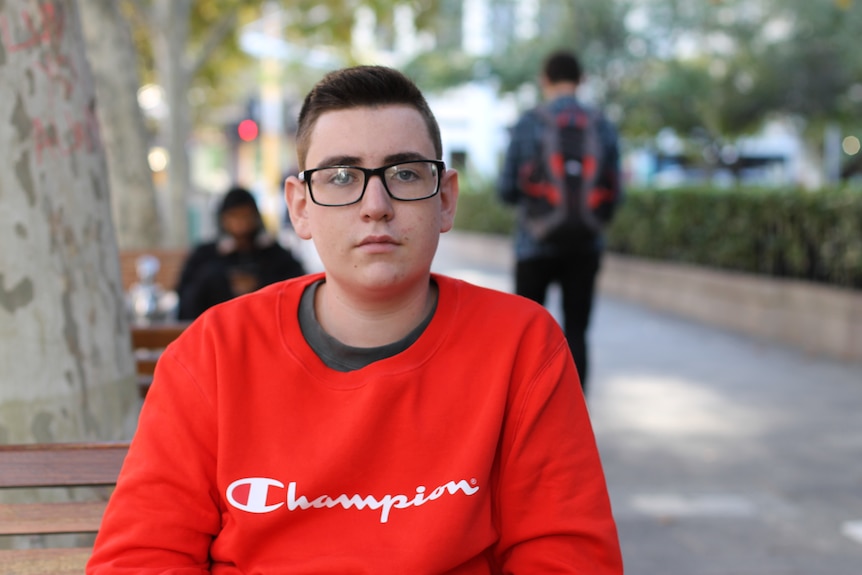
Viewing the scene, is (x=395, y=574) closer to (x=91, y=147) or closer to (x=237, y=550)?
(x=237, y=550)

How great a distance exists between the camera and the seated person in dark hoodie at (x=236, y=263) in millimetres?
5930

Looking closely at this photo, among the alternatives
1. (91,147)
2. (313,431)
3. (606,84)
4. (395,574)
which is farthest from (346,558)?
(606,84)

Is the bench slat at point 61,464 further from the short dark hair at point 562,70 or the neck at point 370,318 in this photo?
the short dark hair at point 562,70

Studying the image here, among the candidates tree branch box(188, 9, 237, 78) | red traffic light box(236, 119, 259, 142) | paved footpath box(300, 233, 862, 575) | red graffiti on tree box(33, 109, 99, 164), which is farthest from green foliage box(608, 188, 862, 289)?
red traffic light box(236, 119, 259, 142)

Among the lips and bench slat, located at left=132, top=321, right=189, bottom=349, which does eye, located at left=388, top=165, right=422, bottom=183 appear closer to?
the lips

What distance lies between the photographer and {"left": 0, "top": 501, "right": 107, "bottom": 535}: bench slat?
229cm

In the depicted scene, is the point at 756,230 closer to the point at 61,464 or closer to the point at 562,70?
the point at 562,70

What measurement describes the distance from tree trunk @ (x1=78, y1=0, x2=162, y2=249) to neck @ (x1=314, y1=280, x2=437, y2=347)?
23.1 feet

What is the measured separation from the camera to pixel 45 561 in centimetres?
225

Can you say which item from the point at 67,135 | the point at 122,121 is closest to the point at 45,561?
the point at 67,135

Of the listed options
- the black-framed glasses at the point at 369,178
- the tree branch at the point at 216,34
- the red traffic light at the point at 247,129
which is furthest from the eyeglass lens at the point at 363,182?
the red traffic light at the point at 247,129

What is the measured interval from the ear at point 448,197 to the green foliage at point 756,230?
756 centimetres

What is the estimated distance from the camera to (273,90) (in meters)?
38.0

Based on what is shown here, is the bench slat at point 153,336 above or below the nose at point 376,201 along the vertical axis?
below
